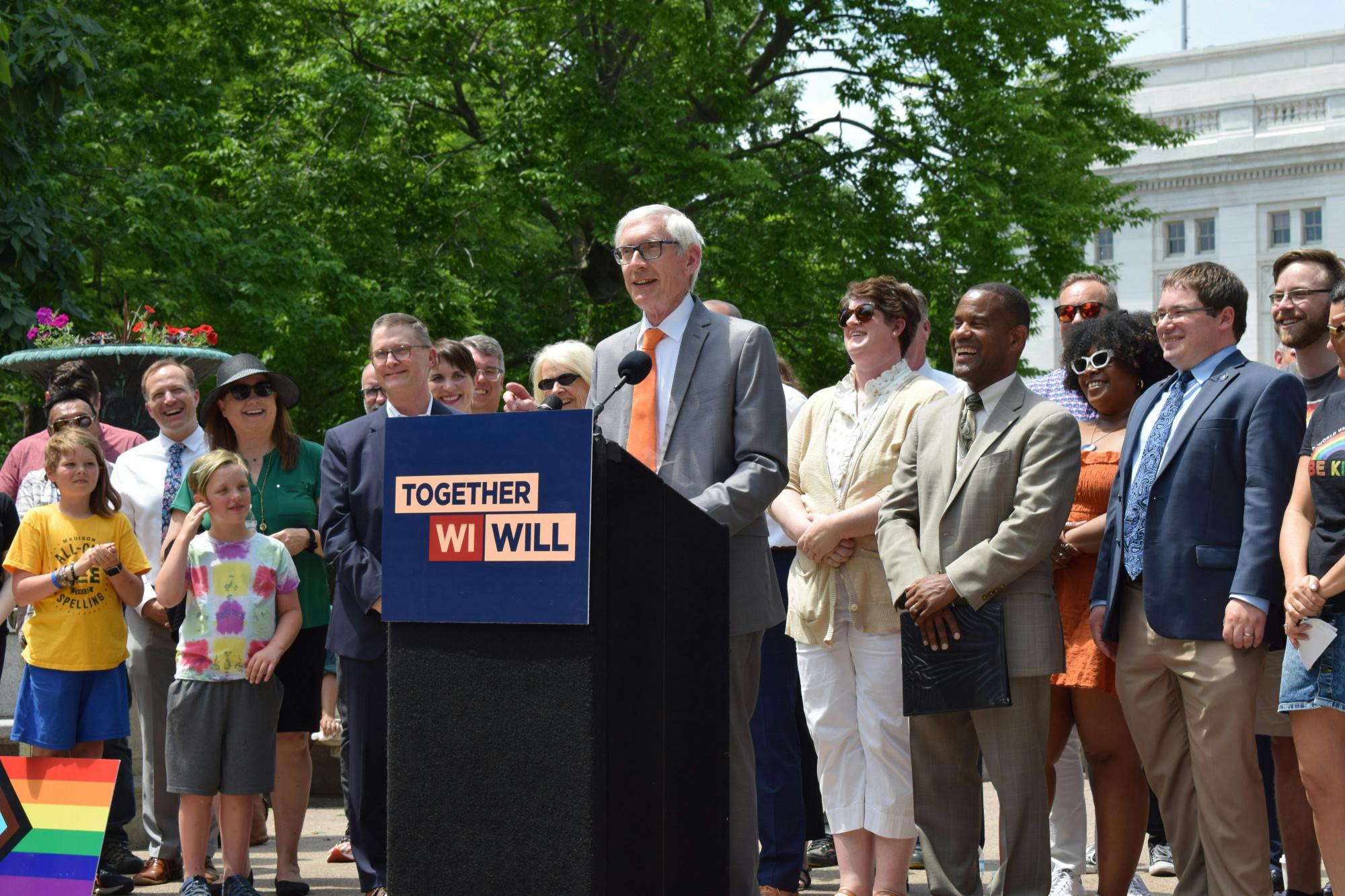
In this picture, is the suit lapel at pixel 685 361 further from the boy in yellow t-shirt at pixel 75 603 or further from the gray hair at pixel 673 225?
the boy in yellow t-shirt at pixel 75 603

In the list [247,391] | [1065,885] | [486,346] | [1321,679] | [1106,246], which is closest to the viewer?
[1321,679]

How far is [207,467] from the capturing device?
5.85 metres

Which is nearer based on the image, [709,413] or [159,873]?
[709,413]

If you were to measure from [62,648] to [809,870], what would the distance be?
3412 mm

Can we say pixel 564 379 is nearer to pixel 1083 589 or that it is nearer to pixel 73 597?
pixel 73 597

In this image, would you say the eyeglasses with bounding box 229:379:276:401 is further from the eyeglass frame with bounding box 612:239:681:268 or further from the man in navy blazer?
the man in navy blazer

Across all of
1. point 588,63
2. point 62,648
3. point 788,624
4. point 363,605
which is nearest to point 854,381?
point 788,624

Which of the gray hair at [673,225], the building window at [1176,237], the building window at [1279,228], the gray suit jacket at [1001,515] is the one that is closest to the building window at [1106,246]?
the building window at [1176,237]

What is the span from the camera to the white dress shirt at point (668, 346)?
461 cm

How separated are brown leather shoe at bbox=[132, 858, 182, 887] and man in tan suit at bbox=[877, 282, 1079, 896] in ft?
11.0

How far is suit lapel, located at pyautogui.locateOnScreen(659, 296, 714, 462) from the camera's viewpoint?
14.8 feet

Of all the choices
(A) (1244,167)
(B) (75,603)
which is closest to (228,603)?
(B) (75,603)

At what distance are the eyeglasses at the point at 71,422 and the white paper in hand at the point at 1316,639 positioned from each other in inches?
210

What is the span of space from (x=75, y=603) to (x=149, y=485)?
667 mm
